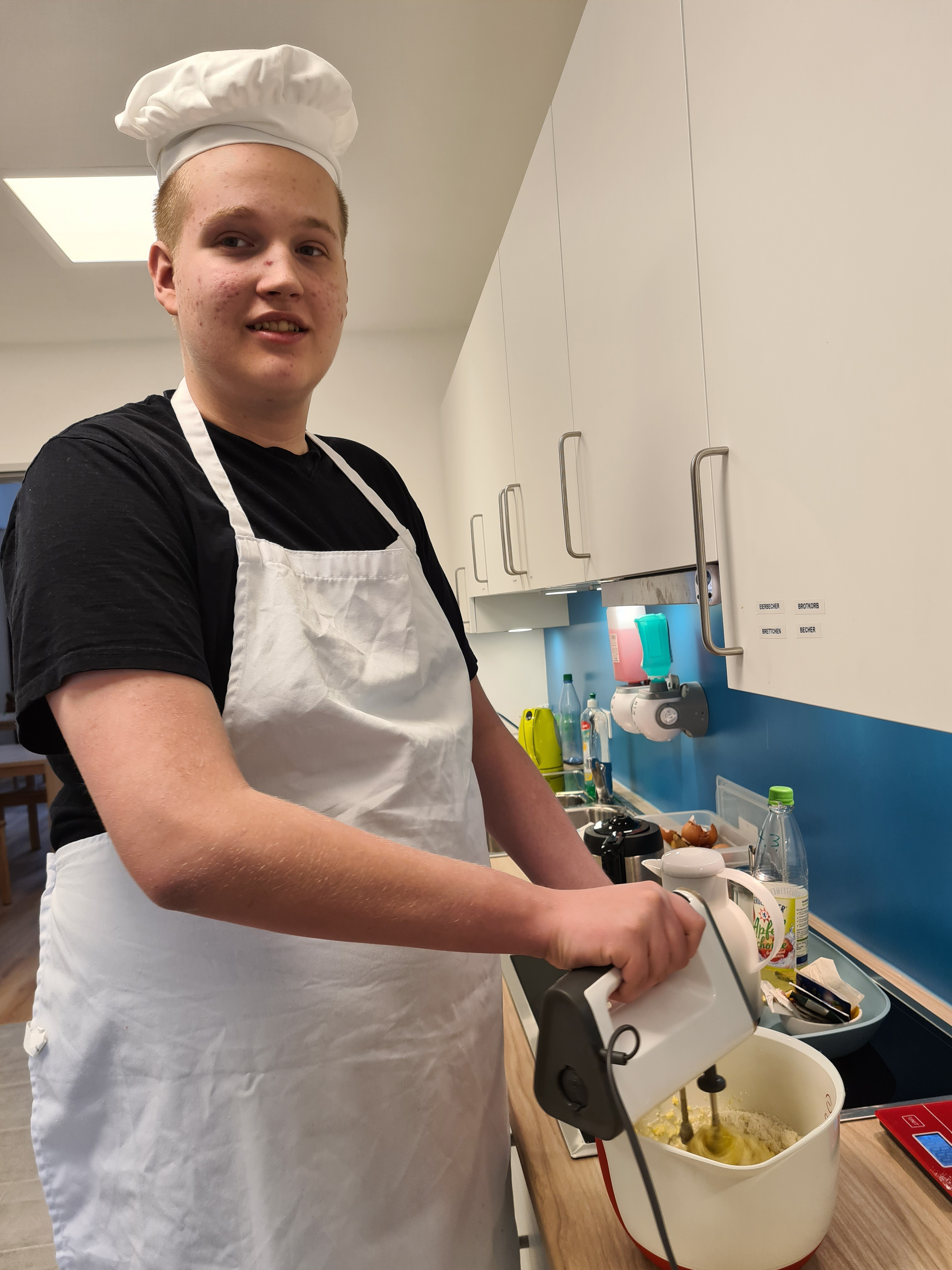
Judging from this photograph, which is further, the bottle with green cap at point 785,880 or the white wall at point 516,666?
the white wall at point 516,666

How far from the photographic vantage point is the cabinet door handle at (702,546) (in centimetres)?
94

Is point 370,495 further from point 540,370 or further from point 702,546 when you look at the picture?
point 540,370

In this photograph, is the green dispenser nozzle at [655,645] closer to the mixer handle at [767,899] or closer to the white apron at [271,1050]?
the mixer handle at [767,899]

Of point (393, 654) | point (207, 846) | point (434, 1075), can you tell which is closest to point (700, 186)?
point (393, 654)

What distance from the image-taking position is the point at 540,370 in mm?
1756

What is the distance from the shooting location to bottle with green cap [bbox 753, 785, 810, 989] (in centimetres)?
115

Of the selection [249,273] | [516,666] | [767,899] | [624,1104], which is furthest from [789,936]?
[516,666]

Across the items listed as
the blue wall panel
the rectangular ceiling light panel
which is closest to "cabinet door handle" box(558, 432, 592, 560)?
the blue wall panel

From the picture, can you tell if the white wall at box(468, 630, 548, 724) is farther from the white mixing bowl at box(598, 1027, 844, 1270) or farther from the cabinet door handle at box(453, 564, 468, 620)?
the white mixing bowl at box(598, 1027, 844, 1270)

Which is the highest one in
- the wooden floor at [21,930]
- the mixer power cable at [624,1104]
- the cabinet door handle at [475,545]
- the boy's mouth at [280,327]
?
the boy's mouth at [280,327]

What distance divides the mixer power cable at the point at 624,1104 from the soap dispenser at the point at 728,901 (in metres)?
0.12

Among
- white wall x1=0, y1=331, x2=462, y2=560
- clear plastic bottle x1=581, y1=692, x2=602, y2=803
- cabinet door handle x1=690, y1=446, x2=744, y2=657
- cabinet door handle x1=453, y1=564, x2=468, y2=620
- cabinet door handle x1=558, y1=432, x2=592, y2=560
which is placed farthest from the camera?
white wall x1=0, y1=331, x2=462, y2=560

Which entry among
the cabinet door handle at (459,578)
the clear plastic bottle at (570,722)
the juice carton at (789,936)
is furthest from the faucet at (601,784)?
the juice carton at (789,936)

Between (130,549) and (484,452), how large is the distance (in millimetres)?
1995
